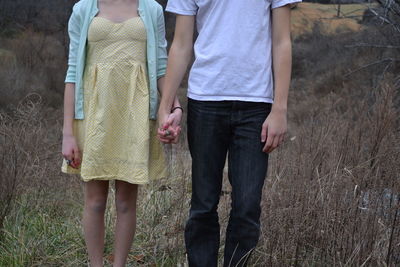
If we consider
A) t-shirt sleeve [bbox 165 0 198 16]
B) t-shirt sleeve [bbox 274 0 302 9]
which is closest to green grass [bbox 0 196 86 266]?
t-shirt sleeve [bbox 165 0 198 16]

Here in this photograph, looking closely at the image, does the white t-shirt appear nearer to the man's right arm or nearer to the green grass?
the man's right arm

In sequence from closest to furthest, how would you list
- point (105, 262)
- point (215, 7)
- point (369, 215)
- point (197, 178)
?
1. point (215, 7)
2. point (197, 178)
3. point (369, 215)
4. point (105, 262)

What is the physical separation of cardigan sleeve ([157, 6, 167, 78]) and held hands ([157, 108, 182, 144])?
317mm

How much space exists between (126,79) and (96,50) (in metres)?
0.19

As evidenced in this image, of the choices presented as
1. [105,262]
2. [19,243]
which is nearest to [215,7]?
[105,262]

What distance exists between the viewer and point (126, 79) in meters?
2.74

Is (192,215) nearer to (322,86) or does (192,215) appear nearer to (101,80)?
(101,80)

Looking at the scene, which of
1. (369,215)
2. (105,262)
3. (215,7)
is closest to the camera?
(215,7)

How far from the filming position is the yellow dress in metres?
2.71

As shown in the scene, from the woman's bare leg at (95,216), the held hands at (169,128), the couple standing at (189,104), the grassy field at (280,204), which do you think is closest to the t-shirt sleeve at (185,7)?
the couple standing at (189,104)

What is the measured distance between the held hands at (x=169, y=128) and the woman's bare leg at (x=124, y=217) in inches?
15.3

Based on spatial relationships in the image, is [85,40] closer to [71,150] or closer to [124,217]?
[71,150]

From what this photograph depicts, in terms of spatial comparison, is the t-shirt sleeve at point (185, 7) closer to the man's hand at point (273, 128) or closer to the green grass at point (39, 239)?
the man's hand at point (273, 128)

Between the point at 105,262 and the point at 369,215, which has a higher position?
the point at 369,215
